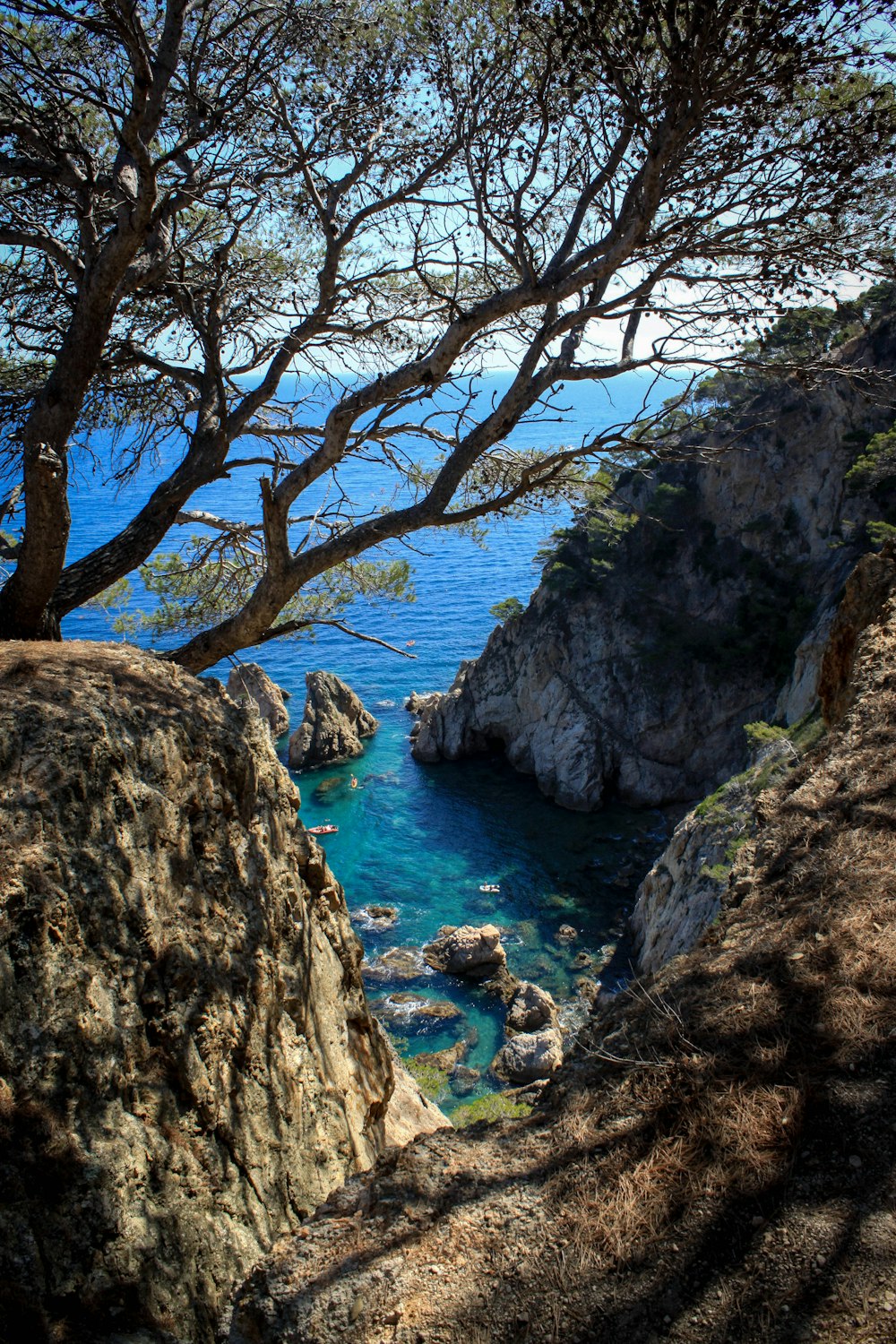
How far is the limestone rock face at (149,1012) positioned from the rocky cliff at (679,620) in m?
26.7

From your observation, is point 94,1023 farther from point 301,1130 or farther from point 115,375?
point 115,375

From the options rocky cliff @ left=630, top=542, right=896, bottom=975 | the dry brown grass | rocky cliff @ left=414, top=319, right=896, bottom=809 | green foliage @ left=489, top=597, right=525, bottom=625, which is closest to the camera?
the dry brown grass

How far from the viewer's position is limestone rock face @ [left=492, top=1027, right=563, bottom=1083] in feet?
61.5

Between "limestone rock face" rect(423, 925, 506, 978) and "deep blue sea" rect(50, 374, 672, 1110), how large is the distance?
384 mm

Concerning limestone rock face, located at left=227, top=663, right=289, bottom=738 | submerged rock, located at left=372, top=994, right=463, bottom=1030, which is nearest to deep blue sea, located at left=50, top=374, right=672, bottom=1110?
submerged rock, located at left=372, top=994, right=463, bottom=1030

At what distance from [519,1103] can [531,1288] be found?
1377cm

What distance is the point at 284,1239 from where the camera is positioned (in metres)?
4.10

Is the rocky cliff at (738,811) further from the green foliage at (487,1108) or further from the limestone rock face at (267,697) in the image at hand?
the limestone rock face at (267,697)

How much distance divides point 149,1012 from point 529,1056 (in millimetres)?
16326

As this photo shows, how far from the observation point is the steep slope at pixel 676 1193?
3135mm

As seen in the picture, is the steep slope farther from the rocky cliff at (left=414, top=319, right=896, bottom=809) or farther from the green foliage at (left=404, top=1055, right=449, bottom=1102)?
the rocky cliff at (left=414, top=319, right=896, bottom=809)

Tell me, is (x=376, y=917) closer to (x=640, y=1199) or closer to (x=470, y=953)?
(x=470, y=953)

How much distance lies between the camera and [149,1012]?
4535 mm

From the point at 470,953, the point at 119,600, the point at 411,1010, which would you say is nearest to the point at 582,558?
the point at 470,953
